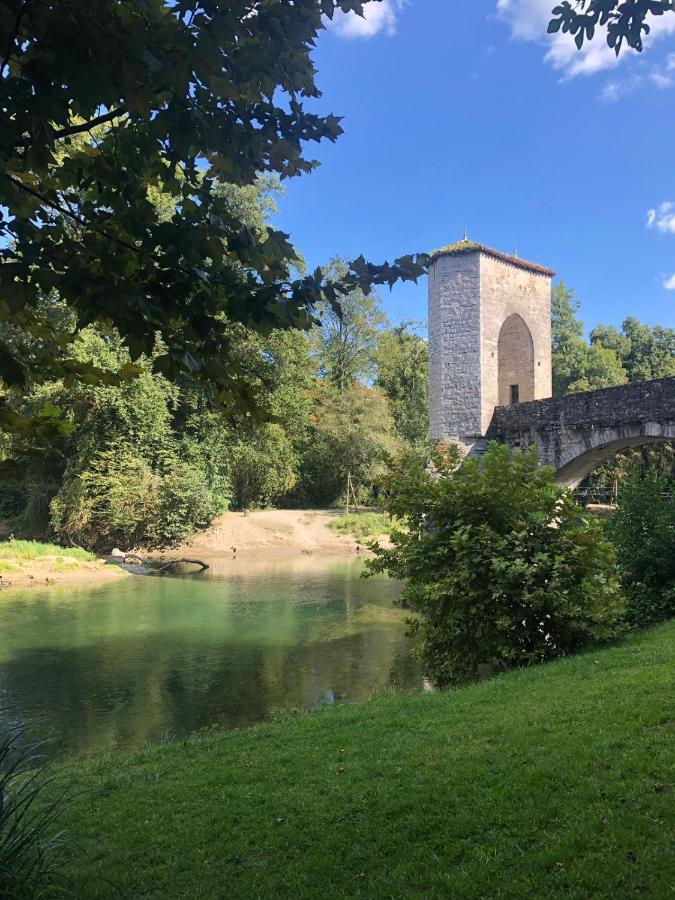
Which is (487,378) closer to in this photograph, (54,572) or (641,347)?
(54,572)

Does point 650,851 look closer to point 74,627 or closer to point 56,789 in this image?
point 56,789

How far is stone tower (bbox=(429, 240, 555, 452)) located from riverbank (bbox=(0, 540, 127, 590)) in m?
10.9

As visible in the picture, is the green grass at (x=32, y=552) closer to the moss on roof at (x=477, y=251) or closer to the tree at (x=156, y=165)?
the moss on roof at (x=477, y=251)

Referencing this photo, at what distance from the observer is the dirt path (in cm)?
2580

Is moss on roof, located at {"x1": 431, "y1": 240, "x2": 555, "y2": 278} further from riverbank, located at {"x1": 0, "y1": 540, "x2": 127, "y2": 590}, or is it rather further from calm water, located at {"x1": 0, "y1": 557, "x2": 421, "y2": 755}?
riverbank, located at {"x1": 0, "y1": 540, "x2": 127, "y2": 590}

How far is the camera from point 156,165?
8.94 ft

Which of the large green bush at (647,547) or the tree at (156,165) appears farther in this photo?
the large green bush at (647,547)

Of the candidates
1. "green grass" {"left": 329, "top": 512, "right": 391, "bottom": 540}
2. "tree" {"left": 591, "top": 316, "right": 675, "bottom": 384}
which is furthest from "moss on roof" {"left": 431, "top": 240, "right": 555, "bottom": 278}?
"tree" {"left": 591, "top": 316, "right": 675, "bottom": 384}

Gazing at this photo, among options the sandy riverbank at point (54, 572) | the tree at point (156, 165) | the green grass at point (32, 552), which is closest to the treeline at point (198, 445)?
the green grass at point (32, 552)

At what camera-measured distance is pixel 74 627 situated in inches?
500

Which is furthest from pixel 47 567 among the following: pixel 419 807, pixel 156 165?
pixel 156 165

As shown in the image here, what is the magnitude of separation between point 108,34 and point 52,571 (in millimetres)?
18862

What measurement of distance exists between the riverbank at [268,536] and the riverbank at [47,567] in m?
4.75

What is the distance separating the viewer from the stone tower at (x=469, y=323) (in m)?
17.2
